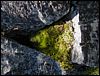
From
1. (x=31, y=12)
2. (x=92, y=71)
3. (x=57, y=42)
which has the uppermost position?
(x=31, y=12)

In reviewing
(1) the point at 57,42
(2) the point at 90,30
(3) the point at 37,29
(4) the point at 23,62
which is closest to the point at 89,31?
(2) the point at 90,30

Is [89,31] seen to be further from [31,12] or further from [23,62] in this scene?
[23,62]

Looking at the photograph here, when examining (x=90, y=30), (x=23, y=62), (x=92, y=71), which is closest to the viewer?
(x=90, y=30)

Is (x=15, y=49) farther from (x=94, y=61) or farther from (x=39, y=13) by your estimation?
(x=94, y=61)

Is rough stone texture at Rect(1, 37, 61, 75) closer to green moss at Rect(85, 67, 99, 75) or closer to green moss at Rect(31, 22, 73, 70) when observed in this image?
green moss at Rect(31, 22, 73, 70)

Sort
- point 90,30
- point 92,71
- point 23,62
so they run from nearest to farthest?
1. point 90,30
2. point 23,62
3. point 92,71

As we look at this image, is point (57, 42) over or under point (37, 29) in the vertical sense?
under

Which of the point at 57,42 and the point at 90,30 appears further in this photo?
the point at 57,42
